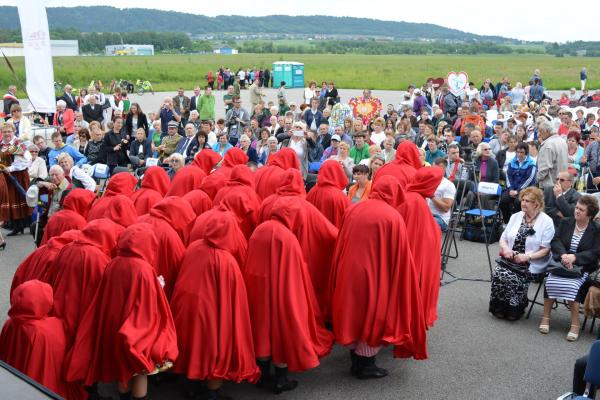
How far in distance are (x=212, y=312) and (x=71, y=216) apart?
2.53 metres

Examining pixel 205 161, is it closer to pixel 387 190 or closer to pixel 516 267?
pixel 387 190

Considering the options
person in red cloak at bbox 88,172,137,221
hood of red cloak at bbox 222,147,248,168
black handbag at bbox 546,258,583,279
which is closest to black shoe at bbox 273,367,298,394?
person in red cloak at bbox 88,172,137,221

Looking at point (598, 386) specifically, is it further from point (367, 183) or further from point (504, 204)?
point (504, 204)

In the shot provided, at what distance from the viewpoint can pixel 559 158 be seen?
36.9 ft

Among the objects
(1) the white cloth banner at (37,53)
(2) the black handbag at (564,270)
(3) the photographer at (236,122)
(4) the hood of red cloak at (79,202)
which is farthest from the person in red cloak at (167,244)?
(3) the photographer at (236,122)

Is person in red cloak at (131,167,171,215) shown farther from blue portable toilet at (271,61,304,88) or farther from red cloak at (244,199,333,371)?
blue portable toilet at (271,61,304,88)

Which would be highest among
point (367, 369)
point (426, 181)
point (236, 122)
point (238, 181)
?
point (426, 181)

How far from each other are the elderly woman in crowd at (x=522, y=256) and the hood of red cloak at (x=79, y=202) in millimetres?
4991

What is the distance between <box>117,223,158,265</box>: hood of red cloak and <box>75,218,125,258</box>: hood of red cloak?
59cm

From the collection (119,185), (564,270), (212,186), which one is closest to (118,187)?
(119,185)

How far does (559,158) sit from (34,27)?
33.8 ft

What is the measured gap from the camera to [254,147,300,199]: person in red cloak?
365 inches

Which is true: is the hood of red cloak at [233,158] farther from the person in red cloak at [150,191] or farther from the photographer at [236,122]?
the photographer at [236,122]

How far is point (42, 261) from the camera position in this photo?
20.4 ft
